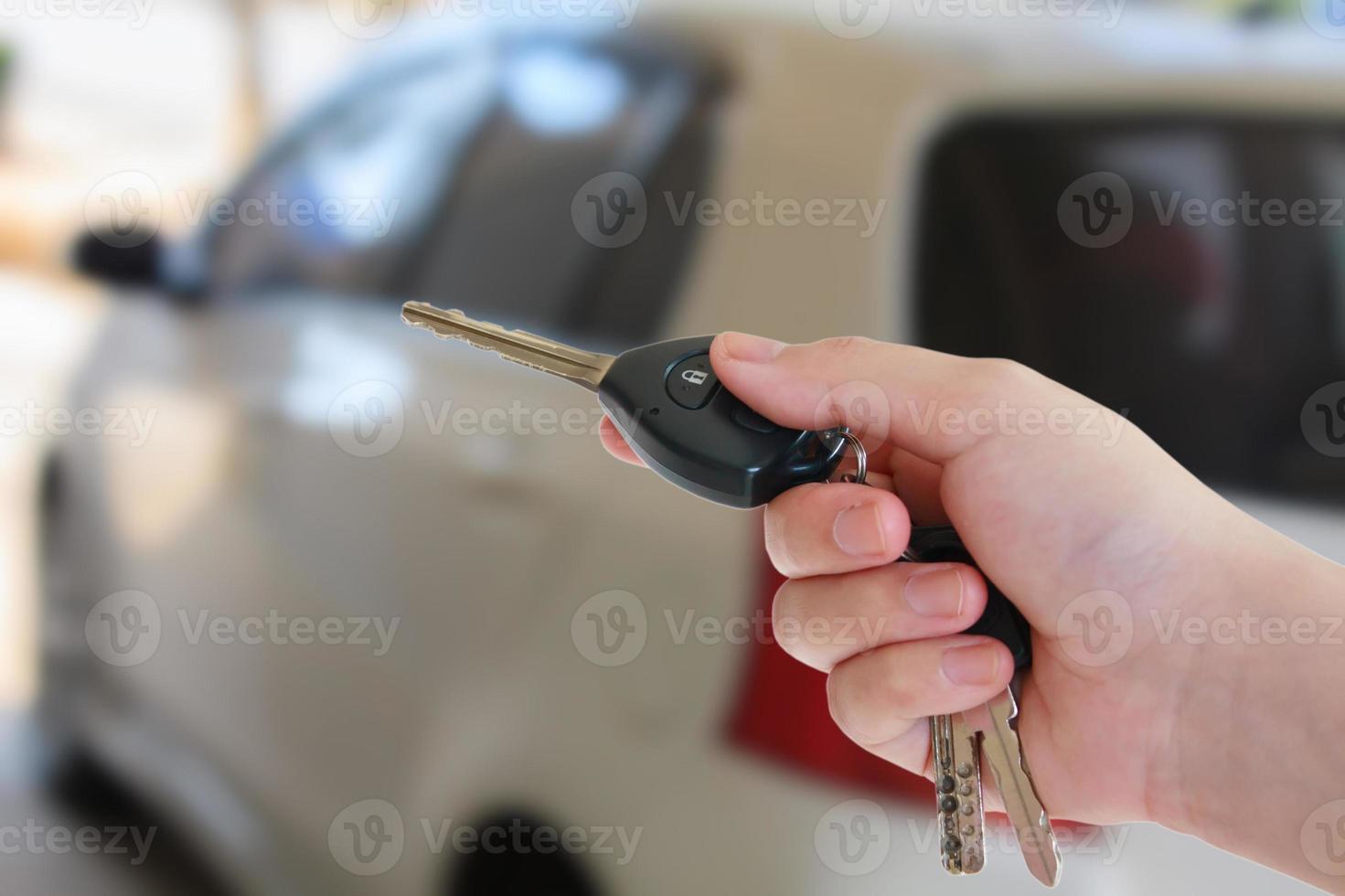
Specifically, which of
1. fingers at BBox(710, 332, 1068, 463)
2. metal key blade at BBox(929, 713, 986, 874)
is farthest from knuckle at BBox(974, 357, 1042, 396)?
metal key blade at BBox(929, 713, 986, 874)

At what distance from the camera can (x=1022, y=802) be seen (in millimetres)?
642

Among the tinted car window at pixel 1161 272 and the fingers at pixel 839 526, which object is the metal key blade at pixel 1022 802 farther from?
the tinted car window at pixel 1161 272

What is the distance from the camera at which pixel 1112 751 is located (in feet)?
2.39

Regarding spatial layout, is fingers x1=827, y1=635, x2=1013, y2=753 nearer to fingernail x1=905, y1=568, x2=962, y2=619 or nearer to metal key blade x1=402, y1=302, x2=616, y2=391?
fingernail x1=905, y1=568, x2=962, y2=619

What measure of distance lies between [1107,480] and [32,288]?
3.04 meters

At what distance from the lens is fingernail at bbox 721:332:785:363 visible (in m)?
0.68

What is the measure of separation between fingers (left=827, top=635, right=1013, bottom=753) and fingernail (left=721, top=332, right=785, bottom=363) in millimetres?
200

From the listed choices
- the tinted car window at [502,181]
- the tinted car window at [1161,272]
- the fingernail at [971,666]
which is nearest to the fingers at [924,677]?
the fingernail at [971,666]

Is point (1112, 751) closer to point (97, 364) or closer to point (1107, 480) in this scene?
point (1107, 480)

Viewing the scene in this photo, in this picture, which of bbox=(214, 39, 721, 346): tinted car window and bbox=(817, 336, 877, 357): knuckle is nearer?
bbox=(817, 336, 877, 357): knuckle

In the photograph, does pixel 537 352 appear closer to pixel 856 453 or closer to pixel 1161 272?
pixel 856 453

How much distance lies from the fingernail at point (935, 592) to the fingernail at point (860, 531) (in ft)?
0.14

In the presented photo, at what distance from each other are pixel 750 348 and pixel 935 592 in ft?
0.61

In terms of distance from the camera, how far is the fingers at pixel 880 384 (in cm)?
66
